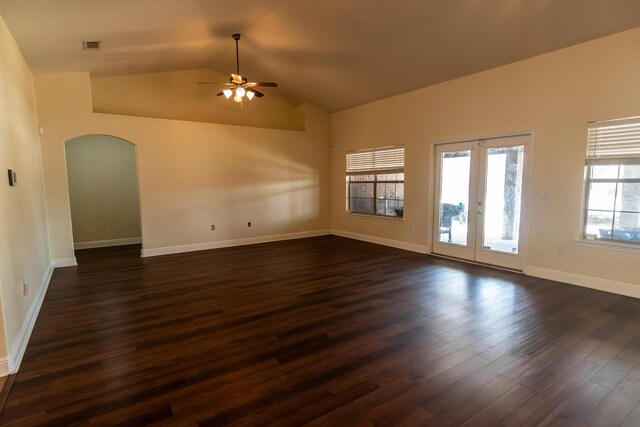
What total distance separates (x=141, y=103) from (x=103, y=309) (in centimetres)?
452

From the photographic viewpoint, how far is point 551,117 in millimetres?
4527

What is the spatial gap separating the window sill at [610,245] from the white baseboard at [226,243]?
568cm

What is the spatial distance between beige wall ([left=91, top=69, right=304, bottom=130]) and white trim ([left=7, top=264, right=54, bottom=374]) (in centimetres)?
372

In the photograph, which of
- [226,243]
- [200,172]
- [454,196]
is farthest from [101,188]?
[454,196]

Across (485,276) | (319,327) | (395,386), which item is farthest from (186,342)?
(485,276)

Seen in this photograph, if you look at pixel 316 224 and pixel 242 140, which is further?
pixel 316 224

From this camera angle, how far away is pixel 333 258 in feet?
20.0

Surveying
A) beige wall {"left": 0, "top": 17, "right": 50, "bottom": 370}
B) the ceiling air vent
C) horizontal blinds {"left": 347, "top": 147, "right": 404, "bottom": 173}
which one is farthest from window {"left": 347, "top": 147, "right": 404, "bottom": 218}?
beige wall {"left": 0, "top": 17, "right": 50, "bottom": 370}

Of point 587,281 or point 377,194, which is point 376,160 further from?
point 587,281

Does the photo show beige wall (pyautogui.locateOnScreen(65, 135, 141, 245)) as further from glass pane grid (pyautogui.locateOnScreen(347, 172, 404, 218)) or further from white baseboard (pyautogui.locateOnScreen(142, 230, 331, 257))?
glass pane grid (pyautogui.locateOnScreen(347, 172, 404, 218))

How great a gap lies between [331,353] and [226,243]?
5.20 metres

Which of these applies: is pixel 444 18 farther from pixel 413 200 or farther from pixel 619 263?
pixel 619 263

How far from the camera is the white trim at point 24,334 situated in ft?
8.24

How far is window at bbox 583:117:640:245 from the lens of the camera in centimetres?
394
